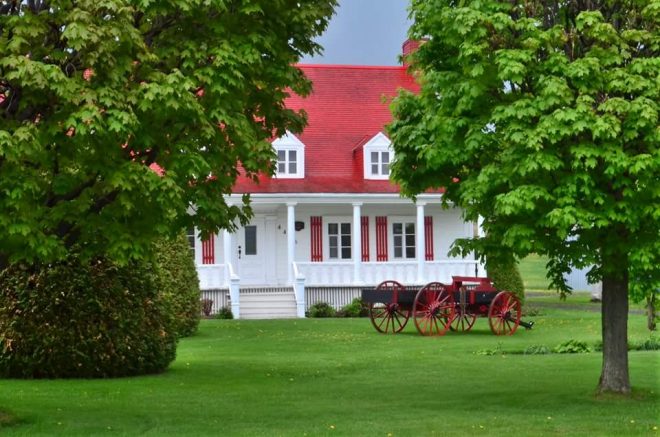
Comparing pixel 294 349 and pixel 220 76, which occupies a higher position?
pixel 220 76

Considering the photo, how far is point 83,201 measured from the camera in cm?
1111

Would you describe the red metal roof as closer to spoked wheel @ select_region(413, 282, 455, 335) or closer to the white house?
the white house

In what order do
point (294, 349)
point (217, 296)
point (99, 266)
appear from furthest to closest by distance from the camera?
point (217, 296)
point (294, 349)
point (99, 266)

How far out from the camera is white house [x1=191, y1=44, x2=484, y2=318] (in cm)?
3484

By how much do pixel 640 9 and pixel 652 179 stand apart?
2.14m

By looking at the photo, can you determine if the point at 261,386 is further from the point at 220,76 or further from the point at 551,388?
the point at 220,76

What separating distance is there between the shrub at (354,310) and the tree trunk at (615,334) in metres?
20.3

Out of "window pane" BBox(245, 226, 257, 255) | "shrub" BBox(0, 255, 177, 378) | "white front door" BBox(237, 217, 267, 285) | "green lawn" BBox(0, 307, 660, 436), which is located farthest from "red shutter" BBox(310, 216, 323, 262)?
"shrub" BBox(0, 255, 177, 378)

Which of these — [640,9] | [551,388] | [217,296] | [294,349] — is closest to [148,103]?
[640,9]

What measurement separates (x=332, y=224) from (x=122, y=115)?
27.5 metres

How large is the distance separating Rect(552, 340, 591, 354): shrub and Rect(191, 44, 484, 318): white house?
13.7 metres

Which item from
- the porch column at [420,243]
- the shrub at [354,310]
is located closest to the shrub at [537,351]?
the shrub at [354,310]

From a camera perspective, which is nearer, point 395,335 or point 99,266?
point 99,266

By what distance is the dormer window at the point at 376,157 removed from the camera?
118ft
